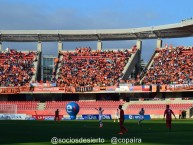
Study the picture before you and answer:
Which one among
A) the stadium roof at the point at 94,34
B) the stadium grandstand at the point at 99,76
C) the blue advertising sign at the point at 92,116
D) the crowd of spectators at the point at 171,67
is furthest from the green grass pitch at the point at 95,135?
the stadium roof at the point at 94,34

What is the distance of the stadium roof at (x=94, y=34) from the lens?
9754 cm

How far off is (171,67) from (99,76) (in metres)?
13.4

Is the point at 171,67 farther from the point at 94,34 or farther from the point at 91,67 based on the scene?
the point at 94,34

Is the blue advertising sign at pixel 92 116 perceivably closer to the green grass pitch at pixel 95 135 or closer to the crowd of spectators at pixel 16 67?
the crowd of spectators at pixel 16 67

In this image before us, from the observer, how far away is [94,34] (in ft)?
340

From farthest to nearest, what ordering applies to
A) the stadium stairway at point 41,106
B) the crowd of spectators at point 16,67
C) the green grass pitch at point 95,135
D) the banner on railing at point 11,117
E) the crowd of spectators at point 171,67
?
the crowd of spectators at point 16,67 → the stadium stairway at point 41,106 → the crowd of spectators at point 171,67 → the banner on railing at point 11,117 → the green grass pitch at point 95,135

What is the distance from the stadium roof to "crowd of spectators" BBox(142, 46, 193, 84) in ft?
10.3

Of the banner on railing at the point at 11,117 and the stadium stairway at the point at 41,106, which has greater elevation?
the stadium stairway at the point at 41,106

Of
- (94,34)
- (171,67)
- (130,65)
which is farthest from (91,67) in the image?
(171,67)

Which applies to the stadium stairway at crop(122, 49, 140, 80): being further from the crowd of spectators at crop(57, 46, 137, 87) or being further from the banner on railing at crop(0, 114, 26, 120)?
the banner on railing at crop(0, 114, 26, 120)

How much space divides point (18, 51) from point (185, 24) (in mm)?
36554

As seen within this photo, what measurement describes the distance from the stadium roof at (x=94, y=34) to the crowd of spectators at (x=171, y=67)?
123 inches

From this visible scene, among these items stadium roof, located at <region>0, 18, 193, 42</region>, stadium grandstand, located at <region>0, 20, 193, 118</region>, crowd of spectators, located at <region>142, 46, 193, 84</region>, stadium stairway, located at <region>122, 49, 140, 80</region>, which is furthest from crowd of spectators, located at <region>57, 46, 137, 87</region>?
crowd of spectators, located at <region>142, 46, 193, 84</region>

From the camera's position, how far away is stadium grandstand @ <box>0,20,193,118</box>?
89125 mm
